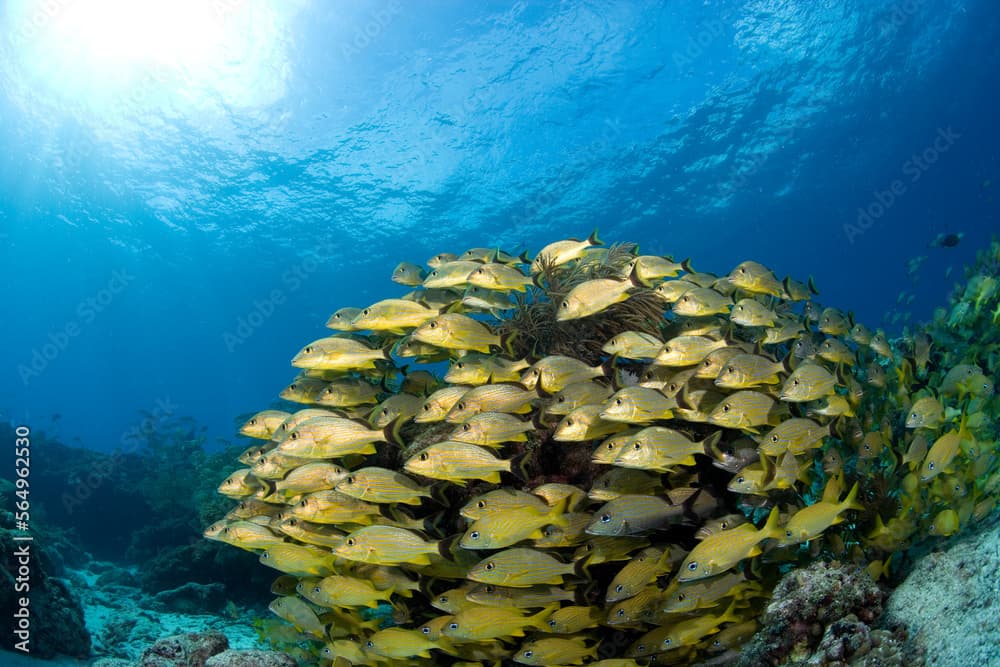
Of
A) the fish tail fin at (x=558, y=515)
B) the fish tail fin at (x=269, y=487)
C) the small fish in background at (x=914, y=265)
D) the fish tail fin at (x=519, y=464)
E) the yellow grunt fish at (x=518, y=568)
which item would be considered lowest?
the yellow grunt fish at (x=518, y=568)

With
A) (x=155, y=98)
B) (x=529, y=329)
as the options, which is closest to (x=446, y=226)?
(x=155, y=98)

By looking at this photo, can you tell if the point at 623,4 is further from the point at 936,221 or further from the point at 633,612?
the point at 936,221

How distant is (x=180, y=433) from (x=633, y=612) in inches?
954

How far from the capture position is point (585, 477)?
4961 millimetres

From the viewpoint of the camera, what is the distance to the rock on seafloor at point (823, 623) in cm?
329

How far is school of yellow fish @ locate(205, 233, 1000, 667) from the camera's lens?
400 cm

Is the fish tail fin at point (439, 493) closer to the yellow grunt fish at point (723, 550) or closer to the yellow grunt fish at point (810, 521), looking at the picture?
the yellow grunt fish at point (723, 550)

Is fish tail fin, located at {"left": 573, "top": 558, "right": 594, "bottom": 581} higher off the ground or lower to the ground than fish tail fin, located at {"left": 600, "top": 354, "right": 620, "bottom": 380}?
lower

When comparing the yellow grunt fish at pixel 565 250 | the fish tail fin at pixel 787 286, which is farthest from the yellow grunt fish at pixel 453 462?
the fish tail fin at pixel 787 286

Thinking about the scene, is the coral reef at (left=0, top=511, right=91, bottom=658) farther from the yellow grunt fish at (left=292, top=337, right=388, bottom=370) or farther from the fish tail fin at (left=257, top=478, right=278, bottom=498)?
the yellow grunt fish at (left=292, top=337, right=388, bottom=370)

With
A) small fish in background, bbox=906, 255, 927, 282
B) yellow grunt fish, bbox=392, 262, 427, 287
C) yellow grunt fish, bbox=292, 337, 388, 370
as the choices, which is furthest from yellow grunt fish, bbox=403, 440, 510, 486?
small fish in background, bbox=906, 255, 927, 282

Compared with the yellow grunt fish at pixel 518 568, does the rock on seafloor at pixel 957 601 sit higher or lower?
lower

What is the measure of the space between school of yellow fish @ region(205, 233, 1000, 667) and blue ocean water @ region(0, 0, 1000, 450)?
53.3ft

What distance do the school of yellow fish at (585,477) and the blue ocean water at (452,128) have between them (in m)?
16.2
